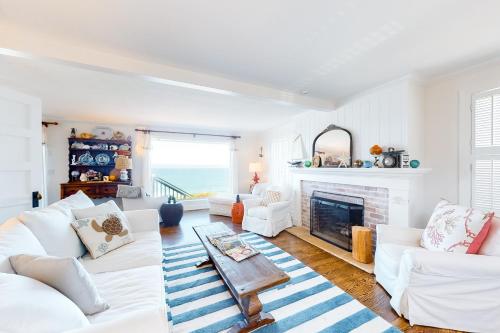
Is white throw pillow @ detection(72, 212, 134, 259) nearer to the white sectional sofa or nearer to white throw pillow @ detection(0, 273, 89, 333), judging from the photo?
the white sectional sofa

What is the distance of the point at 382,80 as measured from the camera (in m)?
2.47

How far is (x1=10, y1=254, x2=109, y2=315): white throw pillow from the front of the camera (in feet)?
3.22

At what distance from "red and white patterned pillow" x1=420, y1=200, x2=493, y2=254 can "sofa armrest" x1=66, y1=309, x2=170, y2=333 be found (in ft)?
6.96

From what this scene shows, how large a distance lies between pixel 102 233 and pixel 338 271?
2444mm

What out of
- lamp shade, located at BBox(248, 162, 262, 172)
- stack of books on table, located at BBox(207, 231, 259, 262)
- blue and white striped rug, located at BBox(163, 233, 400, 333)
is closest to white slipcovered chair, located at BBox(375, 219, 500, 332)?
blue and white striped rug, located at BBox(163, 233, 400, 333)

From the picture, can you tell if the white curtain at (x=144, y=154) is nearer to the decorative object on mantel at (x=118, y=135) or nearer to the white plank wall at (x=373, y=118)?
the decorative object on mantel at (x=118, y=135)

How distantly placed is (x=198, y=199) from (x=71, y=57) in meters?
4.20

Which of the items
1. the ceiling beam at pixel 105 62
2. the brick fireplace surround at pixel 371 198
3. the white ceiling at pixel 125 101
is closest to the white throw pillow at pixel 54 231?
the ceiling beam at pixel 105 62

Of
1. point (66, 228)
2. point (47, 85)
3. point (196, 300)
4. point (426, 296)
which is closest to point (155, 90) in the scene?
point (47, 85)

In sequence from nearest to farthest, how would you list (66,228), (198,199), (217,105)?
(66,228)
(217,105)
(198,199)

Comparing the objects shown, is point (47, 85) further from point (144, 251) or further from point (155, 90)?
point (144, 251)

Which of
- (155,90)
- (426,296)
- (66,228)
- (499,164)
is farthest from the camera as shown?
(155,90)

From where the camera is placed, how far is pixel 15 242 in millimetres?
1162

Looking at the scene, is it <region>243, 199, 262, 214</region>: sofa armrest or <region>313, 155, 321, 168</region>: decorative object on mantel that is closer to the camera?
<region>313, 155, 321, 168</region>: decorative object on mantel
